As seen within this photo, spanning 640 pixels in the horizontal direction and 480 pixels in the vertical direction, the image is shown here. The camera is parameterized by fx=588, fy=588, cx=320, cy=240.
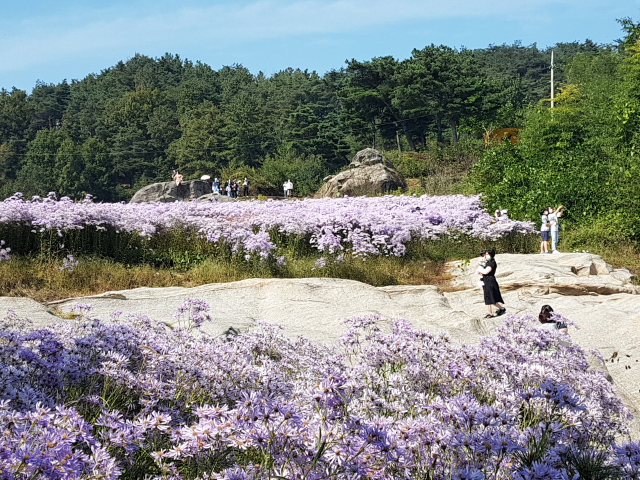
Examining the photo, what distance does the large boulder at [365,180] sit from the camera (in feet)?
92.4

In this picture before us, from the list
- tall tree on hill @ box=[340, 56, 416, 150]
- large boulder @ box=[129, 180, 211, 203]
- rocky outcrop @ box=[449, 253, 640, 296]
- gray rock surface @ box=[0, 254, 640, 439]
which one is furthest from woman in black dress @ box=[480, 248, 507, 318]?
tall tree on hill @ box=[340, 56, 416, 150]

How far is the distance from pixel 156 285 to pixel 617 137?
1434 centimetres

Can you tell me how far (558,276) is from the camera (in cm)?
1102

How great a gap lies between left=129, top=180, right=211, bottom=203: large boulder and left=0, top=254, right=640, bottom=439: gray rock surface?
1034 inches

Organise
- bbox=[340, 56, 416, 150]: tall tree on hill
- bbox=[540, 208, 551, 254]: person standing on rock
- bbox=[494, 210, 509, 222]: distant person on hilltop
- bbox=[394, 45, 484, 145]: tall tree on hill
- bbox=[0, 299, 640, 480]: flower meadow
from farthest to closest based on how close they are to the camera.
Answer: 1. bbox=[340, 56, 416, 150]: tall tree on hill
2. bbox=[394, 45, 484, 145]: tall tree on hill
3. bbox=[494, 210, 509, 222]: distant person on hilltop
4. bbox=[540, 208, 551, 254]: person standing on rock
5. bbox=[0, 299, 640, 480]: flower meadow

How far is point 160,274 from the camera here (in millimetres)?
10414

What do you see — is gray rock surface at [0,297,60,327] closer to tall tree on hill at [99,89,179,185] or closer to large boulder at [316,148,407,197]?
large boulder at [316,148,407,197]

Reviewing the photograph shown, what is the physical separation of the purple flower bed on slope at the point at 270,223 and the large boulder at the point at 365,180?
12098 millimetres

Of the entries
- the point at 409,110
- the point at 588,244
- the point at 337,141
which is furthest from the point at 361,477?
the point at 337,141

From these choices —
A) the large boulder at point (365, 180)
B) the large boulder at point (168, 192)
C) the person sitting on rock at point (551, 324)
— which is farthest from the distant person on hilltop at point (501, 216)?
the large boulder at point (168, 192)

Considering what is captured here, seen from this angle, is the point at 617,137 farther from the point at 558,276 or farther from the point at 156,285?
the point at 156,285

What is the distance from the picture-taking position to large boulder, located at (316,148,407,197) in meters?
28.2

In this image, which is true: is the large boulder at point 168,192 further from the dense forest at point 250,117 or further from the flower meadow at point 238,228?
the flower meadow at point 238,228

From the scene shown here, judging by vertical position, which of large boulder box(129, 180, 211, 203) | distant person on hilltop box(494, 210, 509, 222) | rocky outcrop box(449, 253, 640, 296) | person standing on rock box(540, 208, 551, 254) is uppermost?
large boulder box(129, 180, 211, 203)
